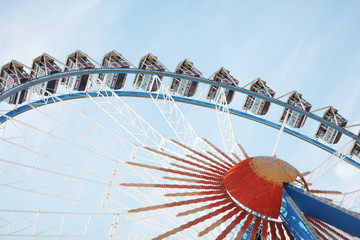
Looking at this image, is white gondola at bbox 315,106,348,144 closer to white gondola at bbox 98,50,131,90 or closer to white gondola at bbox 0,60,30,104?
white gondola at bbox 98,50,131,90

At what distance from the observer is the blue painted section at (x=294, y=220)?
1004 centimetres

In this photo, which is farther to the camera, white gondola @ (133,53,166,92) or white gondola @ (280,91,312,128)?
white gondola @ (280,91,312,128)

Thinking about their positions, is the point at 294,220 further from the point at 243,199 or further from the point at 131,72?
the point at 131,72

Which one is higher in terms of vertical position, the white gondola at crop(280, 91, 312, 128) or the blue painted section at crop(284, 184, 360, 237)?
the white gondola at crop(280, 91, 312, 128)

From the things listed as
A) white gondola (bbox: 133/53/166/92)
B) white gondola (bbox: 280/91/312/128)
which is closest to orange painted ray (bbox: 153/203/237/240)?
white gondola (bbox: 133/53/166/92)

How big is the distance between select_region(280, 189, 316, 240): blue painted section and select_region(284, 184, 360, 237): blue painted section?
0.36 meters

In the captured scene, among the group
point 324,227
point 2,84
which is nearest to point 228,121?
point 324,227

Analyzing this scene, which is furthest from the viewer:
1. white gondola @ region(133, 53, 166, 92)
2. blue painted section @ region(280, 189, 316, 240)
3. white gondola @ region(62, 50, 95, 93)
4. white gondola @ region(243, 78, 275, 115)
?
white gondola @ region(243, 78, 275, 115)

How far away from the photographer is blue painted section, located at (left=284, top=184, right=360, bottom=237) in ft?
33.8

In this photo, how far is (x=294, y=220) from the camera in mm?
10680

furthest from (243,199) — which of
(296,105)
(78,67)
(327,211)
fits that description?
(296,105)

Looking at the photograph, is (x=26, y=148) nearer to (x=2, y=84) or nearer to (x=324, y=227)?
(x=2, y=84)

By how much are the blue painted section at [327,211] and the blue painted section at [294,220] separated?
1.17 feet

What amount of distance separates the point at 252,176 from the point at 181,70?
36.7ft
